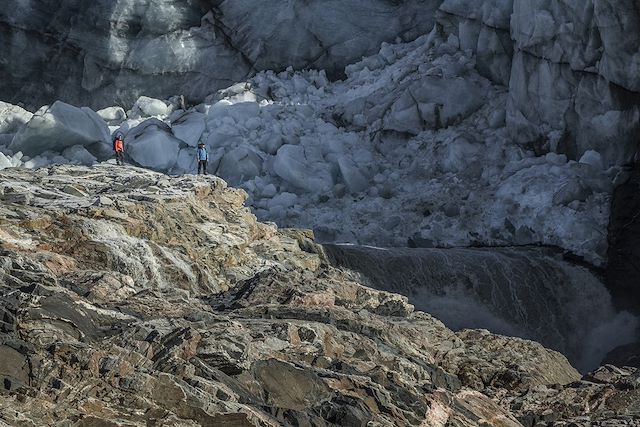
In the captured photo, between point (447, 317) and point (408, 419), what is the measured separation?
12104mm

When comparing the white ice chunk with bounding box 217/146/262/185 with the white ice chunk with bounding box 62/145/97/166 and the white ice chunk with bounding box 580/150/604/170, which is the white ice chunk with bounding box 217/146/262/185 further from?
the white ice chunk with bounding box 580/150/604/170

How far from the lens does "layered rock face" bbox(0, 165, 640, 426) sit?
29.9 ft

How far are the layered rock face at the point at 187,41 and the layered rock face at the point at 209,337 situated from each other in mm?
15865

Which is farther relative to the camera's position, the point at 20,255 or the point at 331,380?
the point at 20,255

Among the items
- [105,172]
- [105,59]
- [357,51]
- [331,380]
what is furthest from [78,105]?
[331,380]

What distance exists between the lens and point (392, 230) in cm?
2759

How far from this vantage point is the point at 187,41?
3519 cm

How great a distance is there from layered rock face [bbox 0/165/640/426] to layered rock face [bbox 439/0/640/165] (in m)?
10.2

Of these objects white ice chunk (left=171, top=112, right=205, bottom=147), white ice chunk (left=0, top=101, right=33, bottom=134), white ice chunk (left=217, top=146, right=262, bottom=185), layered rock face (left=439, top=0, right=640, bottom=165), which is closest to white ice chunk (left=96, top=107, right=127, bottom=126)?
white ice chunk (left=171, top=112, right=205, bottom=147)

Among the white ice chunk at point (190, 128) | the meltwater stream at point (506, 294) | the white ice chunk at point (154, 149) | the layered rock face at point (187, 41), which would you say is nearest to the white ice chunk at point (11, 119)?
the white ice chunk at point (154, 149)

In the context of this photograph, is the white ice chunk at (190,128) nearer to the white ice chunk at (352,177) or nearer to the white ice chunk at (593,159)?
the white ice chunk at (352,177)

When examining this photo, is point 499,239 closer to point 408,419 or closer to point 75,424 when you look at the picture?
point 408,419

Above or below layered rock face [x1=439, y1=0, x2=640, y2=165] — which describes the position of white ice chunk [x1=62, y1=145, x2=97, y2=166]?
below

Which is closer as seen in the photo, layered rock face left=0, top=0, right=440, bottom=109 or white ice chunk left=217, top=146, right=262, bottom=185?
white ice chunk left=217, top=146, right=262, bottom=185
